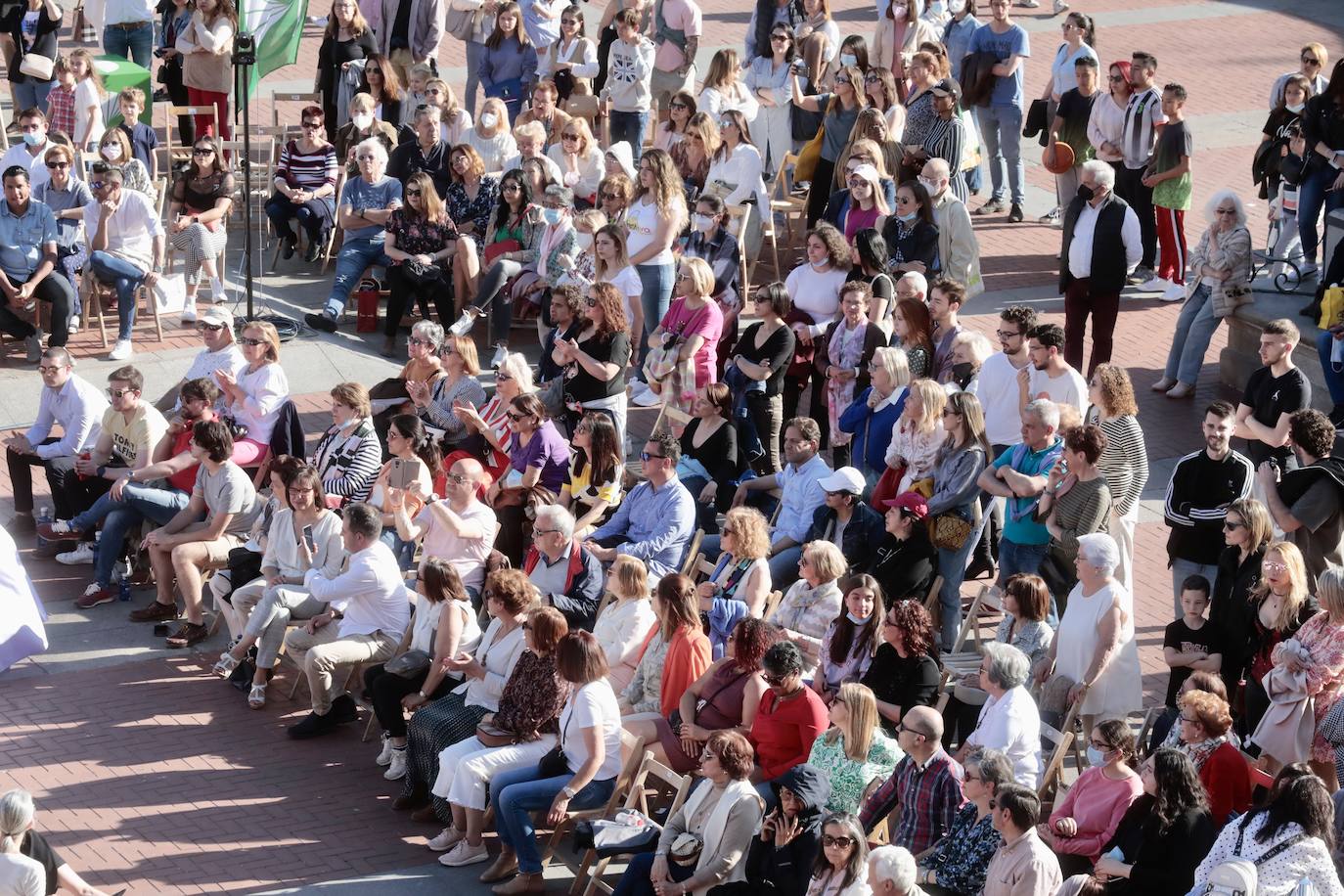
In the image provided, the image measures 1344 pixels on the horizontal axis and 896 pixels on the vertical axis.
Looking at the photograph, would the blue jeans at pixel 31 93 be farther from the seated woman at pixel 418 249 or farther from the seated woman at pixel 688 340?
the seated woman at pixel 688 340

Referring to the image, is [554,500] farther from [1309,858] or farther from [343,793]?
[1309,858]

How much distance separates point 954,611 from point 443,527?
3012 millimetres

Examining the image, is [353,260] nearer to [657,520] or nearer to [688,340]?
[688,340]

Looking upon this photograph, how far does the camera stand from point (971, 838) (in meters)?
8.96

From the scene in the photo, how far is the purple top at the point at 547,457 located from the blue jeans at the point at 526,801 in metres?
3.13

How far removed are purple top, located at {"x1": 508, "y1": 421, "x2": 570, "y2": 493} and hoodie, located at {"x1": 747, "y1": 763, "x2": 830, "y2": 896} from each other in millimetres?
4079

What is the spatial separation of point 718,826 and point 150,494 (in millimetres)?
5314

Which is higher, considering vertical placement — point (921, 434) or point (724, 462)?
point (921, 434)

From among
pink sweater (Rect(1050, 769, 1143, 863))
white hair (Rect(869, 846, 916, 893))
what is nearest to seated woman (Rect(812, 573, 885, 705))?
pink sweater (Rect(1050, 769, 1143, 863))

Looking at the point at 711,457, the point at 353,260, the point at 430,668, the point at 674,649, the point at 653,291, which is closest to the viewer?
the point at 674,649

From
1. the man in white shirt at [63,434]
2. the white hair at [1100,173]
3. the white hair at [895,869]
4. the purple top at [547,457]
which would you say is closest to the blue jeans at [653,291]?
the purple top at [547,457]

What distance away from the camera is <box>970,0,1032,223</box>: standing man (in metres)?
18.5

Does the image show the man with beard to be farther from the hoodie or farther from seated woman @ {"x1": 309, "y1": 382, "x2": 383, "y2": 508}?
the hoodie

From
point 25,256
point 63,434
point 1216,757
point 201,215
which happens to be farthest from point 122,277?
point 1216,757
